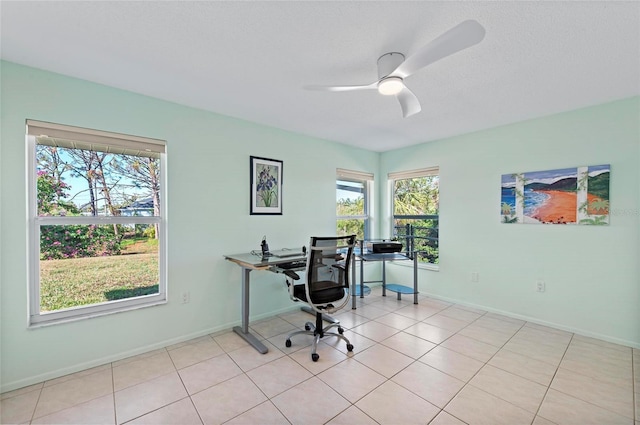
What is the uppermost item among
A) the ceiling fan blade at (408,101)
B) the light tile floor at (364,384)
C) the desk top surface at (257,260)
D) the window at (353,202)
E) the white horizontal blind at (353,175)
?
the ceiling fan blade at (408,101)

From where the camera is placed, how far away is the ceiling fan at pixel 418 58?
4.21ft

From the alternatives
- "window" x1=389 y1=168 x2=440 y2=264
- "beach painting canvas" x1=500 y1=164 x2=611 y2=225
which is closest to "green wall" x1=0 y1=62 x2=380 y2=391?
"window" x1=389 y1=168 x2=440 y2=264

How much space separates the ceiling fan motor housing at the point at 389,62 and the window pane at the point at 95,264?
253 cm

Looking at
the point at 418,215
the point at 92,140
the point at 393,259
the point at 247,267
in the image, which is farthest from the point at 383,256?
the point at 92,140

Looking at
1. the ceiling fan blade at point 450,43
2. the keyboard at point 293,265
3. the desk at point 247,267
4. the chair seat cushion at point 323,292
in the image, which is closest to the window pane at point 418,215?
the chair seat cushion at point 323,292

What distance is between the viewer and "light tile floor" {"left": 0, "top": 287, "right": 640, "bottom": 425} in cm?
172

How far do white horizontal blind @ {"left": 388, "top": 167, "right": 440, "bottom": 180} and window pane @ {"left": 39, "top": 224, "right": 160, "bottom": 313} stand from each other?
3650mm

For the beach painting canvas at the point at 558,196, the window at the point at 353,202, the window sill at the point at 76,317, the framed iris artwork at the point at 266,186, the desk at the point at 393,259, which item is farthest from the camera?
the window at the point at 353,202

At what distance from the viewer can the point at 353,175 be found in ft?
14.7

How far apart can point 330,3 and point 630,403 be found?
320 cm

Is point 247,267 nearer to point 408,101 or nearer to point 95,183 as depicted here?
point 95,183

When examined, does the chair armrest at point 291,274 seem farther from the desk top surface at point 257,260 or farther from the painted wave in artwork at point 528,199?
the painted wave in artwork at point 528,199

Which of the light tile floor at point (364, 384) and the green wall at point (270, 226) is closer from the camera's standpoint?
the light tile floor at point (364, 384)

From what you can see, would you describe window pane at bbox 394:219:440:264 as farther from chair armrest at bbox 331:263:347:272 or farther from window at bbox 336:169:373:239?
chair armrest at bbox 331:263:347:272
